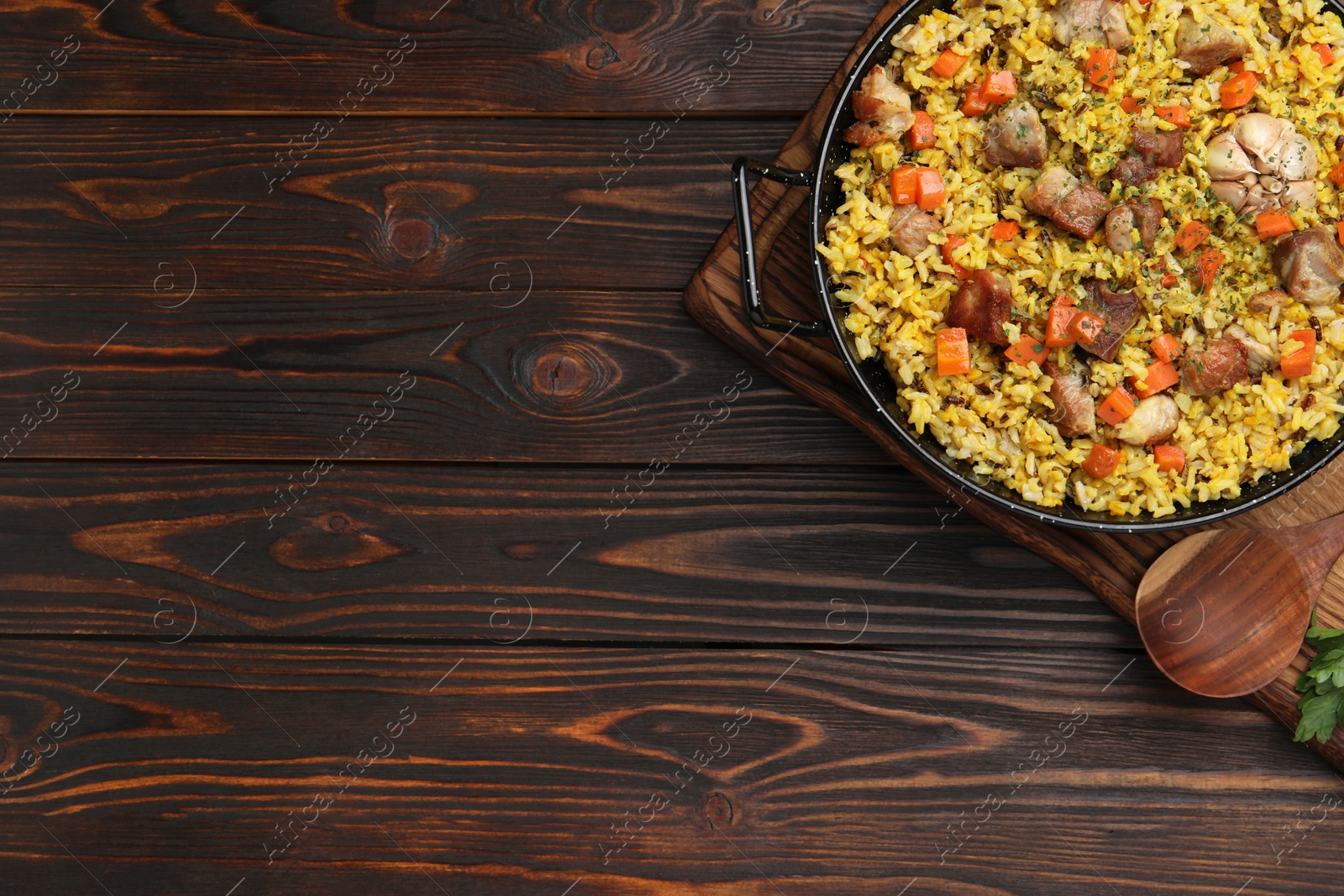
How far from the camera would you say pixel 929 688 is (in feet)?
7.25

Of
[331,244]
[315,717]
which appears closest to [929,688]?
[315,717]

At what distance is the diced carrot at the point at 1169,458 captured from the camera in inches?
73.0

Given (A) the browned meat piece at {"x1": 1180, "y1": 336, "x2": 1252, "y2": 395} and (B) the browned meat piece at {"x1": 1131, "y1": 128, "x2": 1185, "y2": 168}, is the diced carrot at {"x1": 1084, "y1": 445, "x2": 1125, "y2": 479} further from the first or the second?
(B) the browned meat piece at {"x1": 1131, "y1": 128, "x2": 1185, "y2": 168}

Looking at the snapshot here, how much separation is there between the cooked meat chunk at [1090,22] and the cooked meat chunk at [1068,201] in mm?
291

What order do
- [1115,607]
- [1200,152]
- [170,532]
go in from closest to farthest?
[1200,152] < [1115,607] < [170,532]

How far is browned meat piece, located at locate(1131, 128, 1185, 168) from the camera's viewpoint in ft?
6.06

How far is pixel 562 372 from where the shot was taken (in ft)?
7.32

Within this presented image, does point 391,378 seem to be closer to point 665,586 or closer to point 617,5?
point 665,586

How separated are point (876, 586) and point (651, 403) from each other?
741 millimetres

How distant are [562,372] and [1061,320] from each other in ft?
3.86

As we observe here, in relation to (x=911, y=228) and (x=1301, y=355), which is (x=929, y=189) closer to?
(x=911, y=228)
